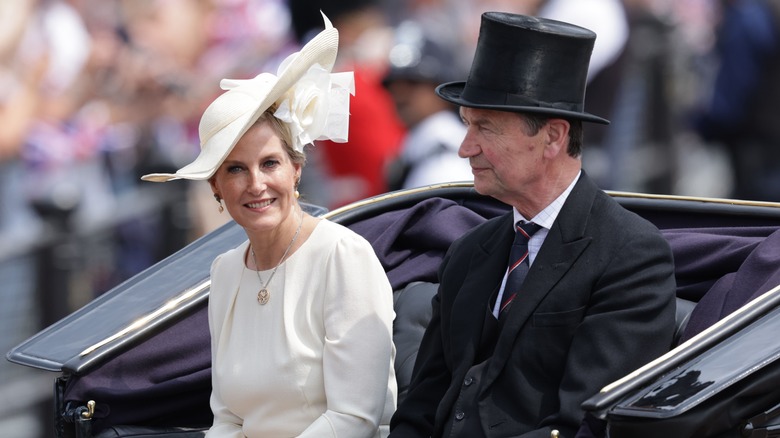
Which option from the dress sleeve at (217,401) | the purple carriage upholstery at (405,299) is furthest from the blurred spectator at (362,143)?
the dress sleeve at (217,401)

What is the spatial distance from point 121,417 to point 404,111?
3481mm

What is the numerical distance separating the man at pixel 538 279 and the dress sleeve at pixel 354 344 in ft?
0.37

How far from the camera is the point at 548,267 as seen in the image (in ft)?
12.4

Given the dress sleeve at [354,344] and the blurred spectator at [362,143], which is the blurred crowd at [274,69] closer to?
the blurred spectator at [362,143]

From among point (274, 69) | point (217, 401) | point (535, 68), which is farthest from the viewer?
point (274, 69)

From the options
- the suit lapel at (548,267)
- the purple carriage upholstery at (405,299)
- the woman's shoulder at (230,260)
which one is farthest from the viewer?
the woman's shoulder at (230,260)

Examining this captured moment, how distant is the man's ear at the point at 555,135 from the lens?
3859mm

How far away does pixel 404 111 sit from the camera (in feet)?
25.3

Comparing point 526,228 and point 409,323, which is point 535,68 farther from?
point 409,323

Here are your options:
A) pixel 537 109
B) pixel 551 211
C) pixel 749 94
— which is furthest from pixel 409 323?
pixel 749 94

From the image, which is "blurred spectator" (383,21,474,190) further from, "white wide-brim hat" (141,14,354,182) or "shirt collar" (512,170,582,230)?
"shirt collar" (512,170,582,230)

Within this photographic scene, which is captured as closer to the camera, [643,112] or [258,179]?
[258,179]

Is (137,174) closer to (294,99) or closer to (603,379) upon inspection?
(294,99)

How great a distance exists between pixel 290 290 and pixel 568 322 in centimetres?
90
